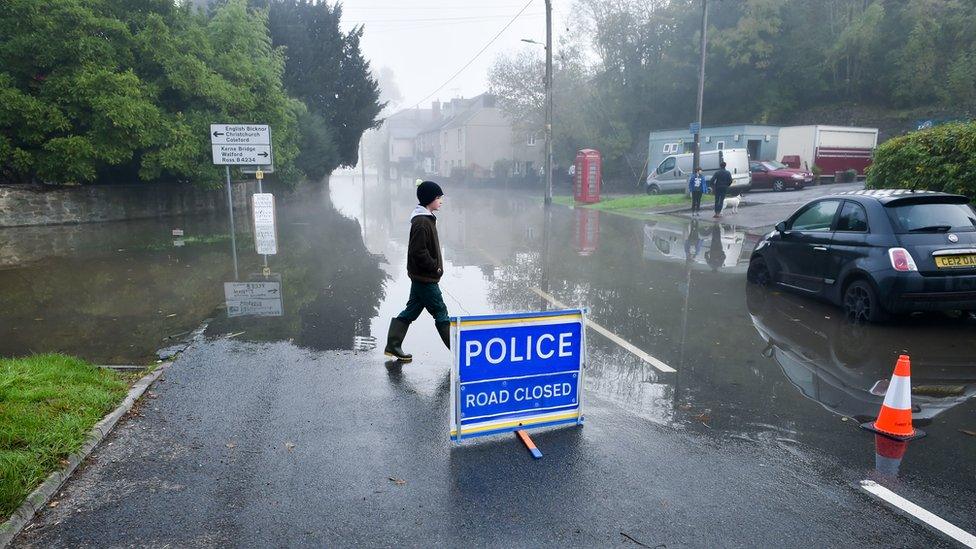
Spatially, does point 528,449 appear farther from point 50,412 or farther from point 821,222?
point 821,222

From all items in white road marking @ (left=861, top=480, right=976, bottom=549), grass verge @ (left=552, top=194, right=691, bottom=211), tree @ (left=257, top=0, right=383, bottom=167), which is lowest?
white road marking @ (left=861, top=480, right=976, bottom=549)

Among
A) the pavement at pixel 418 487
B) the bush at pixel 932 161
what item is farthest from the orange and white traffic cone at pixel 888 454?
the bush at pixel 932 161

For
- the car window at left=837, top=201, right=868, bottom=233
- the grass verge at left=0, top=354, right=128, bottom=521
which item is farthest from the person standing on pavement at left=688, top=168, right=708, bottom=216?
the grass verge at left=0, top=354, right=128, bottom=521

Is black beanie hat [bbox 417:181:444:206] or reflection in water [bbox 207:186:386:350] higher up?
black beanie hat [bbox 417:181:444:206]

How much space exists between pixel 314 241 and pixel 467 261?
5.73m

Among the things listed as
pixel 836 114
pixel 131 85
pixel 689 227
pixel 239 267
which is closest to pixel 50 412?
pixel 239 267

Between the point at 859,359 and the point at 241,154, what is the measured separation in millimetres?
12224

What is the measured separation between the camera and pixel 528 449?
180 inches

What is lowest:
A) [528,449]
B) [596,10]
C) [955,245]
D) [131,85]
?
[528,449]

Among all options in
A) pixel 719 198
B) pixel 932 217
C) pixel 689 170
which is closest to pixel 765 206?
pixel 719 198

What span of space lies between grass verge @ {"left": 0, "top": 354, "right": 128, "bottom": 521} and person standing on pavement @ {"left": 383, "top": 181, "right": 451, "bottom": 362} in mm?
2763

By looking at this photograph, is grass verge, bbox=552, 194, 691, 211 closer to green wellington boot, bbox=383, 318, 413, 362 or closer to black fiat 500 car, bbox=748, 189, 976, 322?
black fiat 500 car, bbox=748, 189, 976, 322

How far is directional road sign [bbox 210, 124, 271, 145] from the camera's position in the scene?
13117 mm

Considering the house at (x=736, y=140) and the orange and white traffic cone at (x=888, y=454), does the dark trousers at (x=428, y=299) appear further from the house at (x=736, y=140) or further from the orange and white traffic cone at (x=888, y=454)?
the house at (x=736, y=140)
